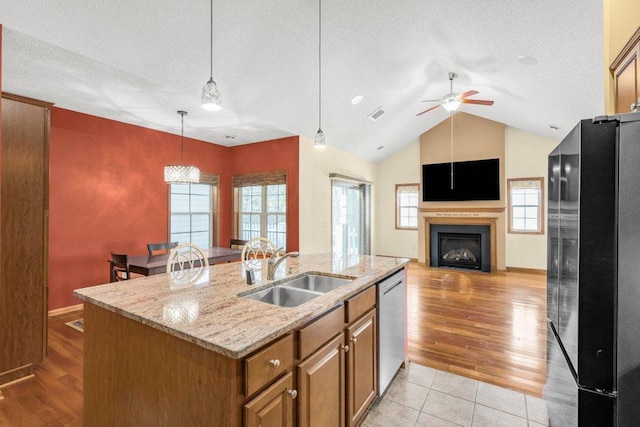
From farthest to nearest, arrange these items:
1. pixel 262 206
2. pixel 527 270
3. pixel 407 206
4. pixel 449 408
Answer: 1. pixel 407 206
2. pixel 527 270
3. pixel 262 206
4. pixel 449 408

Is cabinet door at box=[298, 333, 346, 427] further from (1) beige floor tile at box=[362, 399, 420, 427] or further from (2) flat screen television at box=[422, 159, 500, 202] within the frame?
(2) flat screen television at box=[422, 159, 500, 202]

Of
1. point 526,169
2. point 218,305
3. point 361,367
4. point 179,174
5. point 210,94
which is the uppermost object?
point 526,169

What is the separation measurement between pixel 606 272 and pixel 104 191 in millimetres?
5133

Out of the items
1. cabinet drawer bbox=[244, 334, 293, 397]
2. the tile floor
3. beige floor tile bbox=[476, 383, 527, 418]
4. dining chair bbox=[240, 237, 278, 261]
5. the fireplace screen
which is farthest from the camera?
the fireplace screen

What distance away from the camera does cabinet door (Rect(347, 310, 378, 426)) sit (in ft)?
5.64

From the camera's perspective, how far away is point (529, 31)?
288cm

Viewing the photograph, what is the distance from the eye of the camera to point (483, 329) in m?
3.41

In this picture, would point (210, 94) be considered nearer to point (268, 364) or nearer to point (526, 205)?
point (268, 364)

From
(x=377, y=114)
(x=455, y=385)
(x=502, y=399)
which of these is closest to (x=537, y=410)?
(x=502, y=399)

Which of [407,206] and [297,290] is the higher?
[407,206]

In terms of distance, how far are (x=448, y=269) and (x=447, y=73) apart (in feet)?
14.3

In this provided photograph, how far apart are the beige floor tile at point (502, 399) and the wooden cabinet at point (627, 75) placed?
2028 millimetres

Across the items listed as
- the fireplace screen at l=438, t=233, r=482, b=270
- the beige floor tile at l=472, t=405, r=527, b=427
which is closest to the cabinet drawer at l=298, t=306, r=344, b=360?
the beige floor tile at l=472, t=405, r=527, b=427

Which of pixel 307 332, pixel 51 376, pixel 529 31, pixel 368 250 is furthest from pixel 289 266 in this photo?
pixel 368 250
